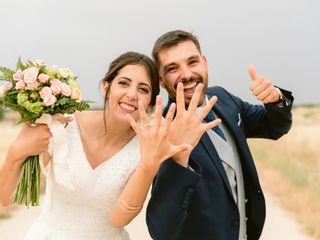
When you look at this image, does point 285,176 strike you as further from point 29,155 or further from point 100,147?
point 29,155

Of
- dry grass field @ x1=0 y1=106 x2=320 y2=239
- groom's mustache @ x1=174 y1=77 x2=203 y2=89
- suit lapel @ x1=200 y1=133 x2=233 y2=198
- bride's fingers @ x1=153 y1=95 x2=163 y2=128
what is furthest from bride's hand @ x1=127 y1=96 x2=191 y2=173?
dry grass field @ x1=0 y1=106 x2=320 y2=239

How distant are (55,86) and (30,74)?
0.16 m

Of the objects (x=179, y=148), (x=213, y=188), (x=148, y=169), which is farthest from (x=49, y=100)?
(x=213, y=188)

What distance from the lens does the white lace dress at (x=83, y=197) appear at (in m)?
3.46

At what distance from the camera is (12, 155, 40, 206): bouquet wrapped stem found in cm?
313

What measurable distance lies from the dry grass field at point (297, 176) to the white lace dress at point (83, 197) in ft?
13.3

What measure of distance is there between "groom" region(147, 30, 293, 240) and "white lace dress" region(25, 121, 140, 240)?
0.70 meters

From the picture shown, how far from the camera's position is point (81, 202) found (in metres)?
3.56

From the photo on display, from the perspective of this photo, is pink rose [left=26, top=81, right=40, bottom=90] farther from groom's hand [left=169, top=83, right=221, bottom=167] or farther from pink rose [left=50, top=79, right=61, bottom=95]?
groom's hand [left=169, top=83, right=221, bottom=167]

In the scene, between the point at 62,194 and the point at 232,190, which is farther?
the point at 62,194

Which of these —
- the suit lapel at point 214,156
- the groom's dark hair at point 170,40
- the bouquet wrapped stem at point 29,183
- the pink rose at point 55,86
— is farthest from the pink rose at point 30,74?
the suit lapel at point 214,156

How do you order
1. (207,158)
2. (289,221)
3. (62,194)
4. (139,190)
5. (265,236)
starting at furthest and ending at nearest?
(289,221) → (265,236) → (62,194) → (207,158) → (139,190)

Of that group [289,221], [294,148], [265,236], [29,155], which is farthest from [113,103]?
[294,148]

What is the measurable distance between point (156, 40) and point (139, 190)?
1.09 m
